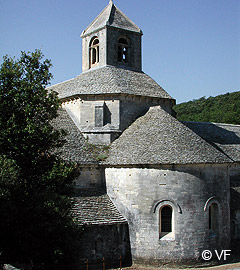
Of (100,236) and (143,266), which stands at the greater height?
(100,236)

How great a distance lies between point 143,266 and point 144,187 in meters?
4.18

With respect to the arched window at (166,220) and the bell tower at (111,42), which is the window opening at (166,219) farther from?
the bell tower at (111,42)

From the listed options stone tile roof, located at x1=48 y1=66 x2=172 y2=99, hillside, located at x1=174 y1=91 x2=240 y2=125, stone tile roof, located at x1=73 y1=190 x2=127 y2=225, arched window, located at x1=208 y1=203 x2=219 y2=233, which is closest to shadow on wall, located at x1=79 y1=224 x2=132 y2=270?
stone tile roof, located at x1=73 y1=190 x2=127 y2=225

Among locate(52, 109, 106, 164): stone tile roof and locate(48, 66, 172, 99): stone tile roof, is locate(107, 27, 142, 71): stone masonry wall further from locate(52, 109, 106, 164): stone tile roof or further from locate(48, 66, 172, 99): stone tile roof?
locate(52, 109, 106, 164): stone tile roof

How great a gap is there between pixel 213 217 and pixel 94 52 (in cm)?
1522

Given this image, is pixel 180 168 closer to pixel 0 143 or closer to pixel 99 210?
pixel 99 210

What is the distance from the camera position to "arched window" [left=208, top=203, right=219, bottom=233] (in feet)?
64.8

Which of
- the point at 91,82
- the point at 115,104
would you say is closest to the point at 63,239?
the point at 115,104

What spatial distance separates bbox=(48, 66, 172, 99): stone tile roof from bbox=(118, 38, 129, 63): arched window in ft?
4.52

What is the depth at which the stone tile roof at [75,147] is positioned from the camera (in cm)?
2005

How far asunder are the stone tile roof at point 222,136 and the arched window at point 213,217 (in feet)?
22.8

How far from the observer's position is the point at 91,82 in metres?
23.9

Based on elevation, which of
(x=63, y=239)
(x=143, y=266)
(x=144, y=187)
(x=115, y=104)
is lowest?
(x=143, y=266)

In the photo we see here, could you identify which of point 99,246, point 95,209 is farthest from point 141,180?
point 99,246
